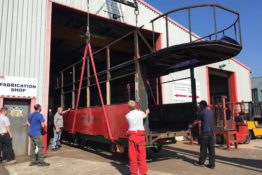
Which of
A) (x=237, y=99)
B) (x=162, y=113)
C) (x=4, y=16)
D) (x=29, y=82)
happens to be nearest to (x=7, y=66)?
(x=29, y=82)

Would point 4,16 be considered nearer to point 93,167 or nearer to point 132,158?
point 93,167

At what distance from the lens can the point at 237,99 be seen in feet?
61.9

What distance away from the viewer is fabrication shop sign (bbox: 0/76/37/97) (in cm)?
880

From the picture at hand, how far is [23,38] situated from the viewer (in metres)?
9.41

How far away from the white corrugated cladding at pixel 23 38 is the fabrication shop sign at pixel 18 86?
0.55ft

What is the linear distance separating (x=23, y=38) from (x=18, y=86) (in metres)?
1.73

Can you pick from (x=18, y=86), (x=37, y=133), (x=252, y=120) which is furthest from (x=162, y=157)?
(x=252, y=120)

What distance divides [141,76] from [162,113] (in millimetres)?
2788

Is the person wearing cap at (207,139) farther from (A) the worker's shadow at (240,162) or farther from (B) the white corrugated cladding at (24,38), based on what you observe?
(B) the white corrugated cladding at (24,38)

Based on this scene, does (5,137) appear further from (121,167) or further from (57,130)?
(121,167)

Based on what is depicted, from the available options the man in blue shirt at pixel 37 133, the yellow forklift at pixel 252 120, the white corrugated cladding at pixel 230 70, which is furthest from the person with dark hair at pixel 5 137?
the yellow forklift at pixel 252 120

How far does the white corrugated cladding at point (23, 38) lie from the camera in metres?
9.02

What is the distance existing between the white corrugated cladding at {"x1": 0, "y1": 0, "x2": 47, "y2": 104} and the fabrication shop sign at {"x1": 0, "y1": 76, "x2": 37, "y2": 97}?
0.17 metres

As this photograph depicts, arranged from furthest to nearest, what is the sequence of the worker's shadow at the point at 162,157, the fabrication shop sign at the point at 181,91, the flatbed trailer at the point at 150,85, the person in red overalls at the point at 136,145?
the fabrication shop sign at the point at 181,91 → the worker's shadow at the point at 162,157 → the flatbed trailer at the point at 150,85 → the person in red overalls at the point at 136,145
